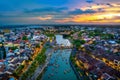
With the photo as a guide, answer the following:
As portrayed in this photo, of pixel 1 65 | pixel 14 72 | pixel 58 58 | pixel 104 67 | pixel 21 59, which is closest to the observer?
pixel 14 72

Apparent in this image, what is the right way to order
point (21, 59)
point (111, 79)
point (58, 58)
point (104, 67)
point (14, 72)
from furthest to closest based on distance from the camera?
point (58, 58) < point (21, 59) < point (104, 67) < point (14, 72) < point (111, 79)

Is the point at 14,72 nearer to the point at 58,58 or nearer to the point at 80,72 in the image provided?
the point at 80,72

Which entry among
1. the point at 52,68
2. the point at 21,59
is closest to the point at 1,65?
the point at 21,59

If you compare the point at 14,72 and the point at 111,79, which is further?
the point at 14,72

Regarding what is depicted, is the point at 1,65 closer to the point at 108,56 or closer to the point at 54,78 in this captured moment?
the point at 54,78

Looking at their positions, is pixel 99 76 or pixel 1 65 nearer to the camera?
pixel 99 76

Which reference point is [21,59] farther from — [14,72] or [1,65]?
[14,72]

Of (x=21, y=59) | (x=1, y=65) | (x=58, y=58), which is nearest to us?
(x=1, y=65)

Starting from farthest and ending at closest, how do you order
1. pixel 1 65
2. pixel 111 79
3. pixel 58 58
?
pixel 58 58 < pixel 1 65 < pixel 111 79

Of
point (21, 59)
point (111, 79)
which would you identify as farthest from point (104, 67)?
point (21, 59)
